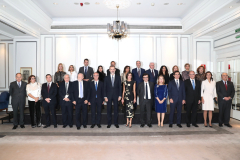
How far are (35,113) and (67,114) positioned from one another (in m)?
0.95

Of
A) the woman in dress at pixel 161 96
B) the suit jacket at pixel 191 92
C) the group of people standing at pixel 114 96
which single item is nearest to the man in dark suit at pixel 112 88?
the group of people standing at pixel 114 96

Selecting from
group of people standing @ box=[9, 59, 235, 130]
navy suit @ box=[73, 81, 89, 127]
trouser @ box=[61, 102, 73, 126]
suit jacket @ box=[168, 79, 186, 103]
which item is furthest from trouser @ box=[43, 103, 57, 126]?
suit jacket @ box=[168, 79, 186, 103]

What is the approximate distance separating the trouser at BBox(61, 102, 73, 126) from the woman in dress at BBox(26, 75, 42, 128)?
0.76m

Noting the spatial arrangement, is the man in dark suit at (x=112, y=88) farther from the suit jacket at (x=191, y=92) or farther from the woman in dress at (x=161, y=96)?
the suit jacket at (x=191, y=92)

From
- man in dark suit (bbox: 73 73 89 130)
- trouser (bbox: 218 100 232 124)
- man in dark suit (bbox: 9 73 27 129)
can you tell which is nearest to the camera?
man in dark suit (bbox: 73 73 89 130)

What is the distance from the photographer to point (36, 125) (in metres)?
5.18

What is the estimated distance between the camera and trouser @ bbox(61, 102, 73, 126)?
4953 mm

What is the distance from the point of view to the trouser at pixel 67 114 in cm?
495

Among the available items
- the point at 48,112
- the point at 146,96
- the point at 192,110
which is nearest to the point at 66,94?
the point at 48,112

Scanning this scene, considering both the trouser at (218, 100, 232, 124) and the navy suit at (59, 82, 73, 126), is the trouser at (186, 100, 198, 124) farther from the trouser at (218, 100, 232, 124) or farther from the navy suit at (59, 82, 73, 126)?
the navy suit at (59, 82, 73, 126)

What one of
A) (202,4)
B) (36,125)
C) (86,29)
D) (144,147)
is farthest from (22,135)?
(202,4)

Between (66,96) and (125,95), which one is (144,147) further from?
(66,96)

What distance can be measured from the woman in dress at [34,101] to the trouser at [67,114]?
0.76 metres

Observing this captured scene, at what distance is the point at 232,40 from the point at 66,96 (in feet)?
19.9
